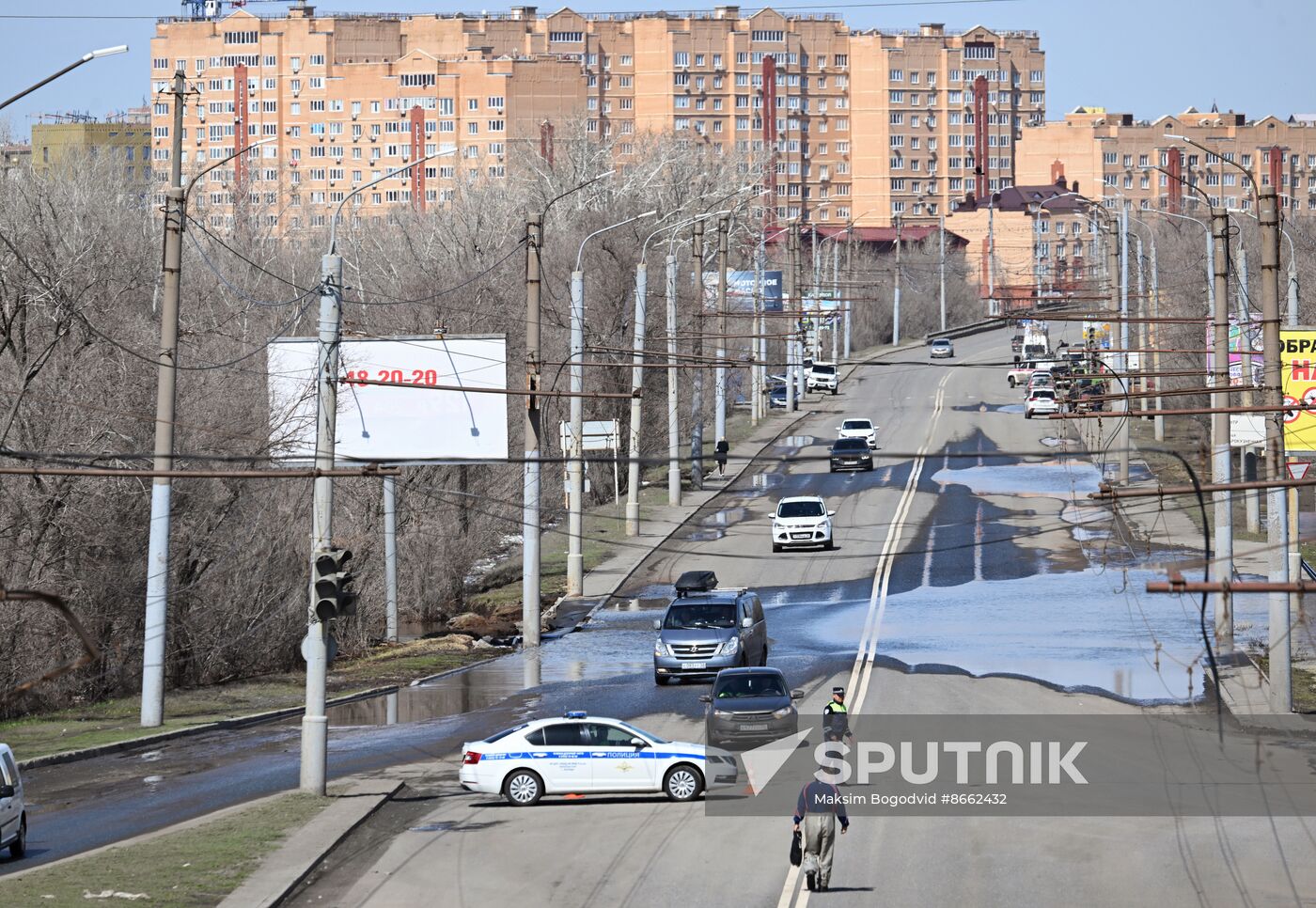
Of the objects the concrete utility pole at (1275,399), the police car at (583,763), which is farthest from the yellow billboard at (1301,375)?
the police car at (583,763)

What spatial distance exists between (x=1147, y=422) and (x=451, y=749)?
52960 millimetres

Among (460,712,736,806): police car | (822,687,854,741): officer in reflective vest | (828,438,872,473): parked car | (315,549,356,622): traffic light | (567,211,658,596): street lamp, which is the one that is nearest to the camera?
(315,549,356,622): traffic light

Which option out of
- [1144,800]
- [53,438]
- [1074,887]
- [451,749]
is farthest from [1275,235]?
[53,438]

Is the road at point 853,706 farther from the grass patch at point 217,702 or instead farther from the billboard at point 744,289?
the billboard at point 744,289

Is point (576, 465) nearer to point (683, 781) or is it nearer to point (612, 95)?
point (683, 781)

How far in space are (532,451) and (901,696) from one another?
32.8 ft

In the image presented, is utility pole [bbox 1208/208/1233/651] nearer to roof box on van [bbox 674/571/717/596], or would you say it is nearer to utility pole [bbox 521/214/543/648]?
roof box on van [bbox 674/571/717/596]

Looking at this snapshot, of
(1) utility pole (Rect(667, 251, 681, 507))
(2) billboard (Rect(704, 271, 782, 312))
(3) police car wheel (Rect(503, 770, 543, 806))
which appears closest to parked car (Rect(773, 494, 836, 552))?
(1) utility pole (Rect(667, 251, 681, 507))

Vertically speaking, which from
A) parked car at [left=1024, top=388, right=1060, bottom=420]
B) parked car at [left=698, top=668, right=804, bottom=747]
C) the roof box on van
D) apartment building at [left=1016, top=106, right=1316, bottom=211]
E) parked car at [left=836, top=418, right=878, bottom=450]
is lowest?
parked car at [left=698, top=668, right=804, bottom=747]

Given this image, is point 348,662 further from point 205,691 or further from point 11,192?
point 11,192

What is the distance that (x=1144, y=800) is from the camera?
20.3m

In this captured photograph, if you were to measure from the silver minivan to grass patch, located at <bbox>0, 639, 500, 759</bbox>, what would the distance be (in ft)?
19.8

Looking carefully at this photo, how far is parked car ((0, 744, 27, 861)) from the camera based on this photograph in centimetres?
1770

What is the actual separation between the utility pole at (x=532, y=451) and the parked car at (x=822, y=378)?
56726mm
